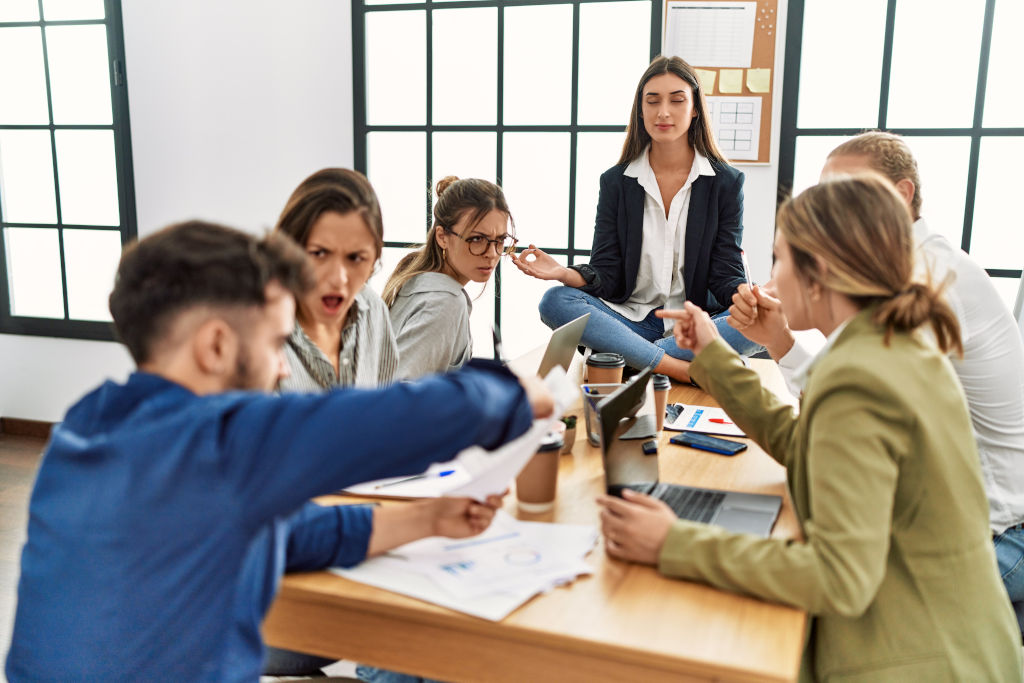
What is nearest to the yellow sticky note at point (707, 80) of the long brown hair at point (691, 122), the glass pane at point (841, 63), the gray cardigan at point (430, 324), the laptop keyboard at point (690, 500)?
the glass pane at point (841, 63)

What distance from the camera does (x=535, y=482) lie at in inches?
51.1

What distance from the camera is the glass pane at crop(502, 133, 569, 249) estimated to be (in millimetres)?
Result: 3867

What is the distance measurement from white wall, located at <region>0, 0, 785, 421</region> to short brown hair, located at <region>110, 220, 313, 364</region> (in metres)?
3.21

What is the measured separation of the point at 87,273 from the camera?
4465 millimetres

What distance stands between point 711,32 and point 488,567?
9.57 feet

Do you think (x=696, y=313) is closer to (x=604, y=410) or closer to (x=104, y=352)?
(x=604, y=410)

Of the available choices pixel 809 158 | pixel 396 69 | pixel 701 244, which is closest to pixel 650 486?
pixel 701 244

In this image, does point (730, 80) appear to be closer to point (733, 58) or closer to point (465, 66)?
point (733, 58)

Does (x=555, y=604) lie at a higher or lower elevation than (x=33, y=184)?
lower

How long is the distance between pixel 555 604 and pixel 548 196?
309 centimetres

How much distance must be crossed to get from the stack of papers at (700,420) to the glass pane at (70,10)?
3703 millimetres

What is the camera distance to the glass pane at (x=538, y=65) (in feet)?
12.2

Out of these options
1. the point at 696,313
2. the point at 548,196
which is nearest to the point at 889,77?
the point at 548,196

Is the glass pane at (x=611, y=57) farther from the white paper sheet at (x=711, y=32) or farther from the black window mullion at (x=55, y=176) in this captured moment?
the black window mullion at (x=55, y=176)
